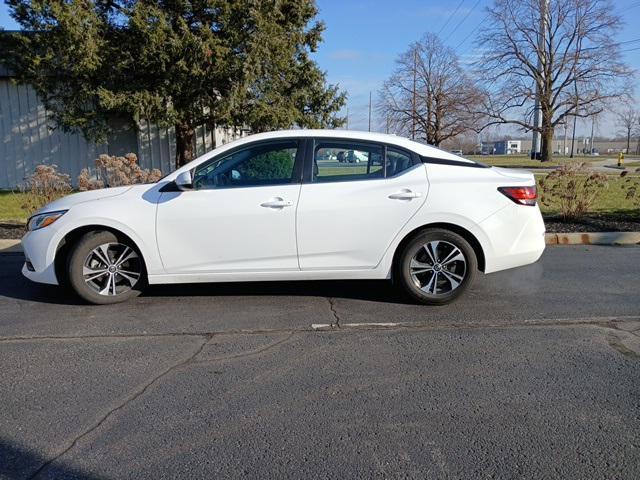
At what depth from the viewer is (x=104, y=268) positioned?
15.6ft

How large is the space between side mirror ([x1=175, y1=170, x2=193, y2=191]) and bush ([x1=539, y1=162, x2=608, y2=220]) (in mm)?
6866

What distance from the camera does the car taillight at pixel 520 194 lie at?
15.6 ft

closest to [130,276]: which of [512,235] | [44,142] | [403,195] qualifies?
[403,195]

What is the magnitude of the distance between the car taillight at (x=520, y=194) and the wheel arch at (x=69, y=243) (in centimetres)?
360

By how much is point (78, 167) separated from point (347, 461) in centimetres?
1800

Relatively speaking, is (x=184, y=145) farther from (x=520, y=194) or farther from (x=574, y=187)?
(x=520, y=194)

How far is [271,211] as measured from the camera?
456 cm

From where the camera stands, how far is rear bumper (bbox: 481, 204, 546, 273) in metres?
4.71

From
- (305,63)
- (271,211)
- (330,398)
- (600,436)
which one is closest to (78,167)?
(305,63)

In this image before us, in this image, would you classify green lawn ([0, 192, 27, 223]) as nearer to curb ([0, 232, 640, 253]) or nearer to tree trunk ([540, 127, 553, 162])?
curb ([0, 232, 640, 253])

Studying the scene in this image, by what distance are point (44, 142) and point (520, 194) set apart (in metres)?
17.5

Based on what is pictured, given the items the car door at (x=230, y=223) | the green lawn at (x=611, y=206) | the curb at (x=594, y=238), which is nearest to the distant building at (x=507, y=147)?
the green lawn at (x=611, y=206)

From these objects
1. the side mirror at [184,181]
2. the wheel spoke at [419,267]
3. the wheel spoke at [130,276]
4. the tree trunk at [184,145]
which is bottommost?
the wheel spoke at [130,276]

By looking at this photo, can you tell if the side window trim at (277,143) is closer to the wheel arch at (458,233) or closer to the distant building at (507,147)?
the wheel arch at (458,233)
